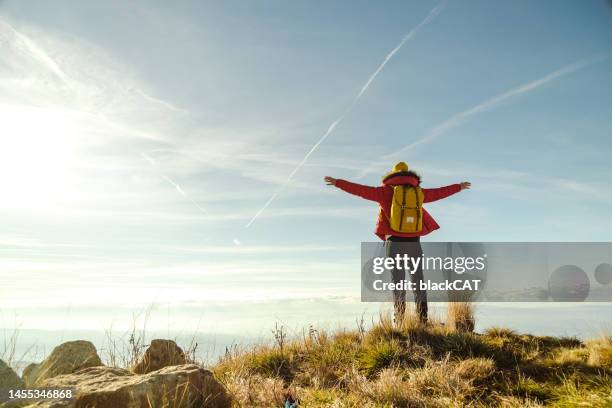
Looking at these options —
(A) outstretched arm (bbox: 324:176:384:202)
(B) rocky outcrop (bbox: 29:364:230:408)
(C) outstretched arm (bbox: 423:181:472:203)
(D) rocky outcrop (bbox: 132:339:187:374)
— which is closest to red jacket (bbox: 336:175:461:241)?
(A) outstretched arm (bbox: 324:176:384:202)

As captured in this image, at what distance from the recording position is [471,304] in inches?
400

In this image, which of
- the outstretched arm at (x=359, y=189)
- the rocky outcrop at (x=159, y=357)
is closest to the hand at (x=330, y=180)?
the outstretched arm at (x=359, y=189)

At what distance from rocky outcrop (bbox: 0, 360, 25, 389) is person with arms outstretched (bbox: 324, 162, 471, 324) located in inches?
245

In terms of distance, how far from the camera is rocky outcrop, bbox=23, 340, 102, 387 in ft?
22.0

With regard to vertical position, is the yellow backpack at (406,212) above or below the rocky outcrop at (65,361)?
above

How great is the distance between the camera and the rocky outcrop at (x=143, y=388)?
16.8 ft

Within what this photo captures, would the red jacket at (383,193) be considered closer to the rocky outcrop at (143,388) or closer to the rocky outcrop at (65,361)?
the rocky outcrop at (143,388)

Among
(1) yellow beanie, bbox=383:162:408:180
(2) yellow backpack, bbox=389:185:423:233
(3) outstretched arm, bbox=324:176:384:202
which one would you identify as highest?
(1) yellow beanie, bbox=383:162:408:180

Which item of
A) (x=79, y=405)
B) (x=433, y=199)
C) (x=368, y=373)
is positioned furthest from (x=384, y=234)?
(x=79, y=405)

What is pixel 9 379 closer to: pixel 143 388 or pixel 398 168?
pixel 143 388

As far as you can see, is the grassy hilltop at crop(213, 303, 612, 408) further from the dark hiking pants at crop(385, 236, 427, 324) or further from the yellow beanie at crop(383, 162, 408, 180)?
the yellow beanie at crop(383, 162, 408, 180)

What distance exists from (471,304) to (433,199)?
92.2 inches

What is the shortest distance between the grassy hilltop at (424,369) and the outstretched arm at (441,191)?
232cm

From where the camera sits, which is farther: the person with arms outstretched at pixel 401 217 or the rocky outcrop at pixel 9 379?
the person with arms outstretched at pixel 401 217
